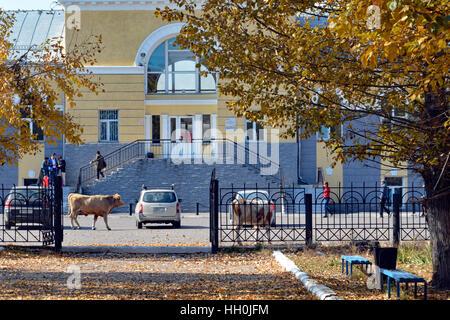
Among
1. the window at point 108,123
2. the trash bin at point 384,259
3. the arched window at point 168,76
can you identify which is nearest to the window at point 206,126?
the arched window at point 168,76

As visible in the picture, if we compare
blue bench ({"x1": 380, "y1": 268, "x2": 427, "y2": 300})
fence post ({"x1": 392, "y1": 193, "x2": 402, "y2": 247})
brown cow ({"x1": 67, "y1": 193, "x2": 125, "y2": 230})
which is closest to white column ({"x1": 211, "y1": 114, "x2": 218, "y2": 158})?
brown cow ({"x1": 67, "y1": 193, "x2": 125, "y2": 230})

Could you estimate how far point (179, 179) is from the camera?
34.2 metres

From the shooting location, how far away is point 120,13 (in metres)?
36.4

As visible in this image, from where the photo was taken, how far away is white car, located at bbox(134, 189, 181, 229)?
23766mm

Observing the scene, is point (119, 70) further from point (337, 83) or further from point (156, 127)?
point (337, 83)

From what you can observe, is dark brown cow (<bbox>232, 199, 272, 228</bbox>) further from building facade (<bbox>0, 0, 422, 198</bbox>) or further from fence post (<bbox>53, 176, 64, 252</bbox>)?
building facade (<bbox>0, 0, 422, 198</bbox>)

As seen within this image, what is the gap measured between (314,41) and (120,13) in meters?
27.6

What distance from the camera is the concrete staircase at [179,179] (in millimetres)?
33875

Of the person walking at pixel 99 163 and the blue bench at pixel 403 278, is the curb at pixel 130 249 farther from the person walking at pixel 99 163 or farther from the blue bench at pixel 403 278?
the person walking at pixel 99 163

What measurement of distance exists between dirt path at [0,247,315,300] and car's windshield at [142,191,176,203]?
8.06 meters

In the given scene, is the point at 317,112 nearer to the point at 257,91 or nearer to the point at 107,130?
the point at 257,91

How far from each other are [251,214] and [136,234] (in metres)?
5.58

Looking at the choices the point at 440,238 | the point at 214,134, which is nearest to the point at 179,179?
the point at 214,134
